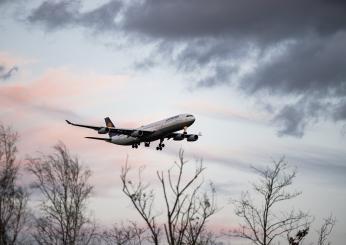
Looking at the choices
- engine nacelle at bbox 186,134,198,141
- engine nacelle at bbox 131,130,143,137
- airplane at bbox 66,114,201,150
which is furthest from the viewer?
engine nacelle at bbox 186,134,198,141

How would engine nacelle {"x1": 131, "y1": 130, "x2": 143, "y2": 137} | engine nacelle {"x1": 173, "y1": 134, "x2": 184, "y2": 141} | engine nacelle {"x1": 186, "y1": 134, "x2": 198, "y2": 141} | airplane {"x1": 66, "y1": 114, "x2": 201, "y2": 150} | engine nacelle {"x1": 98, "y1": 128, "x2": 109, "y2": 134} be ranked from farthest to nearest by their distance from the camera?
1. engine nacelle {"x1": 173, "y1": 134, "x2": 184, "y2": 141}
2. engine nacelle {"x1": 186, "y1": 134, "x2": 198, "y2": 141}
3. engine nacelle {"x1": 131, "y1": 130, "x2": 143, "y2": 137}
4. airplane {"x1": 66, "y1": 114, "x2": 201, "y2": 150}
5. engine nacelle {"x1": 98, "y1": 128, "x2": 109, "y2": 134}

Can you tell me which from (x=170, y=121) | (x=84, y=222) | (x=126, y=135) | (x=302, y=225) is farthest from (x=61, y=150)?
(x=126, y=135)

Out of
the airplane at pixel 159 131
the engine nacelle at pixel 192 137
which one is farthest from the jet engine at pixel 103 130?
the engine nacelle at pixel 192 137

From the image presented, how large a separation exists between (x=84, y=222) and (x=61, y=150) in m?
6.00

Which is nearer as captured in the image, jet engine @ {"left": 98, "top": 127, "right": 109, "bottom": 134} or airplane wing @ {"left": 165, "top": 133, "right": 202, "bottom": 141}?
jet engine @ {"left": 98, "top": 127, "right": 109, "bottom": 134}

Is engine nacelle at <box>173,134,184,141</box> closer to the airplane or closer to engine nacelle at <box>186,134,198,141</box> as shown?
the airplane

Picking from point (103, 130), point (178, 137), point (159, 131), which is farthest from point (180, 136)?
point (103, 130)

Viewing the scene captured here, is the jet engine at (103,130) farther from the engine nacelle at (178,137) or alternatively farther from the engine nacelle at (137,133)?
the engine nacelle at (178,137)

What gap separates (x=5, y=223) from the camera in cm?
3359

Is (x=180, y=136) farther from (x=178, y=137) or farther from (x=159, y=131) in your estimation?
(x=159, y=131)

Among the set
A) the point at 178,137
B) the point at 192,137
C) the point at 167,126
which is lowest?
the point at 192,137

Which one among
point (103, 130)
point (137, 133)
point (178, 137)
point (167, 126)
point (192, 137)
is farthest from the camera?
point (178, 137)

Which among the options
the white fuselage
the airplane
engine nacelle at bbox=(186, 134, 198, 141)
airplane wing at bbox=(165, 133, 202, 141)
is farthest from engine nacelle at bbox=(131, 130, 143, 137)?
engine nacelle at bbox=(186, 134, 198, 141)

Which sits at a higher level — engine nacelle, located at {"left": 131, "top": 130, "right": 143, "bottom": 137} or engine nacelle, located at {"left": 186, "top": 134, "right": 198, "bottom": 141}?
engine nacelle, located at {"left": 131, "top": 130, "right": 143, "bottom": 137}
